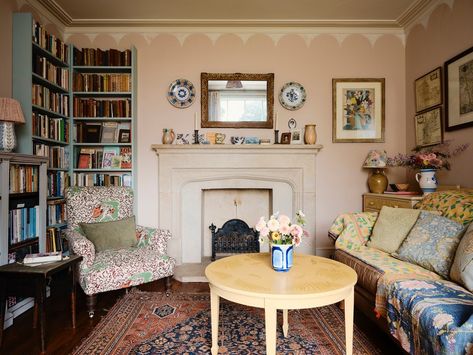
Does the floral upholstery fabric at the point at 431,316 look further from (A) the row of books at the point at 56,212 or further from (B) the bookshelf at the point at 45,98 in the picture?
(A) the row of books at the point at 56,212

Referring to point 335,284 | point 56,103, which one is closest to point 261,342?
point 335,284

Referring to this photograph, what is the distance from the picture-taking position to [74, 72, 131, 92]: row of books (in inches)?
140

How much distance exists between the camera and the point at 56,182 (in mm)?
3299

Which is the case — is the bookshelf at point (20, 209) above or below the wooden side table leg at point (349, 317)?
above

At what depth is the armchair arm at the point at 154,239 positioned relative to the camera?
287 centimetres

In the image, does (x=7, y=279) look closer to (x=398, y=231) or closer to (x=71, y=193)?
(x=71, y=193)

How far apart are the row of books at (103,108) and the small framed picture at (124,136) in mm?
186

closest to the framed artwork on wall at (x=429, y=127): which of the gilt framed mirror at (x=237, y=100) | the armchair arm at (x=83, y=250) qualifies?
the gilt framed mirror at (x=237, y=100)

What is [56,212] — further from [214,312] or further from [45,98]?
[214,312]

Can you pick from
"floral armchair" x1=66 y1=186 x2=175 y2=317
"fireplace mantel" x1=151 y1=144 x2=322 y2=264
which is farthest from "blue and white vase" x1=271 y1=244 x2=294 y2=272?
"fireplace mantel" x1=151 y1=144 x2=322 y2=264

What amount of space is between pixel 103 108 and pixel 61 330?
7.58ft

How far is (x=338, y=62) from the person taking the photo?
12.3 feet

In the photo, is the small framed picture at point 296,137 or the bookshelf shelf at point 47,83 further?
the small framed picture at point 296,137

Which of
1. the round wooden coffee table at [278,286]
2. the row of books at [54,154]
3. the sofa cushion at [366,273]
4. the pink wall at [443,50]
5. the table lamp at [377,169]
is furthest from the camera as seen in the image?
the table lamp at [377,169]
